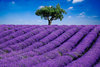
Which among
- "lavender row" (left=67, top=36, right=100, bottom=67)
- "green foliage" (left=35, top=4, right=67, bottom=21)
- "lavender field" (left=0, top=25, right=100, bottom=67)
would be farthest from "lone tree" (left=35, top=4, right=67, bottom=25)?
"lavender row" (left=67, top=36, right=100, bottom=67)

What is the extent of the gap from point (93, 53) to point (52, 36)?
4203 mm

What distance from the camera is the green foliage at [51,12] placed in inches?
1307

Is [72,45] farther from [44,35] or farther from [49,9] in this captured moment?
[49,9]

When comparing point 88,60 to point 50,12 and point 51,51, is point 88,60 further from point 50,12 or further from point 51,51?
point 50,12

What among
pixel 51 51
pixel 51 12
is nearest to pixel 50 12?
pixel 51 12

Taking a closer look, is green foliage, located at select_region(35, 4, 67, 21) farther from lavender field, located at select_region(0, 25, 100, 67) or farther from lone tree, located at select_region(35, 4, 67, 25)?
lavender field, located at select_region(0, 25, 100, 67)

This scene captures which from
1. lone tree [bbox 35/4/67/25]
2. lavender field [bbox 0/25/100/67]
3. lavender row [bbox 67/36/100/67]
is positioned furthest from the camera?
lone tree [bbox 35/4/67/25]

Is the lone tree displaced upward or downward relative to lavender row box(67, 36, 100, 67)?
upward

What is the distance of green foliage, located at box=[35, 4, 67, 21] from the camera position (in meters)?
33.2

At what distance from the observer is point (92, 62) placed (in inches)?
225

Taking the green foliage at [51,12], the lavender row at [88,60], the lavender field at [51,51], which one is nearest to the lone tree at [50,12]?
the green foliage at [51,12]

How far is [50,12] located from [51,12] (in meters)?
0.33

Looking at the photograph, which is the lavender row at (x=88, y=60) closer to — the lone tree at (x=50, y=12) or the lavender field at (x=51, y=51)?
the lavender field at (x=51, y=51)

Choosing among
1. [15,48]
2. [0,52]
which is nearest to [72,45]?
[15,48]
